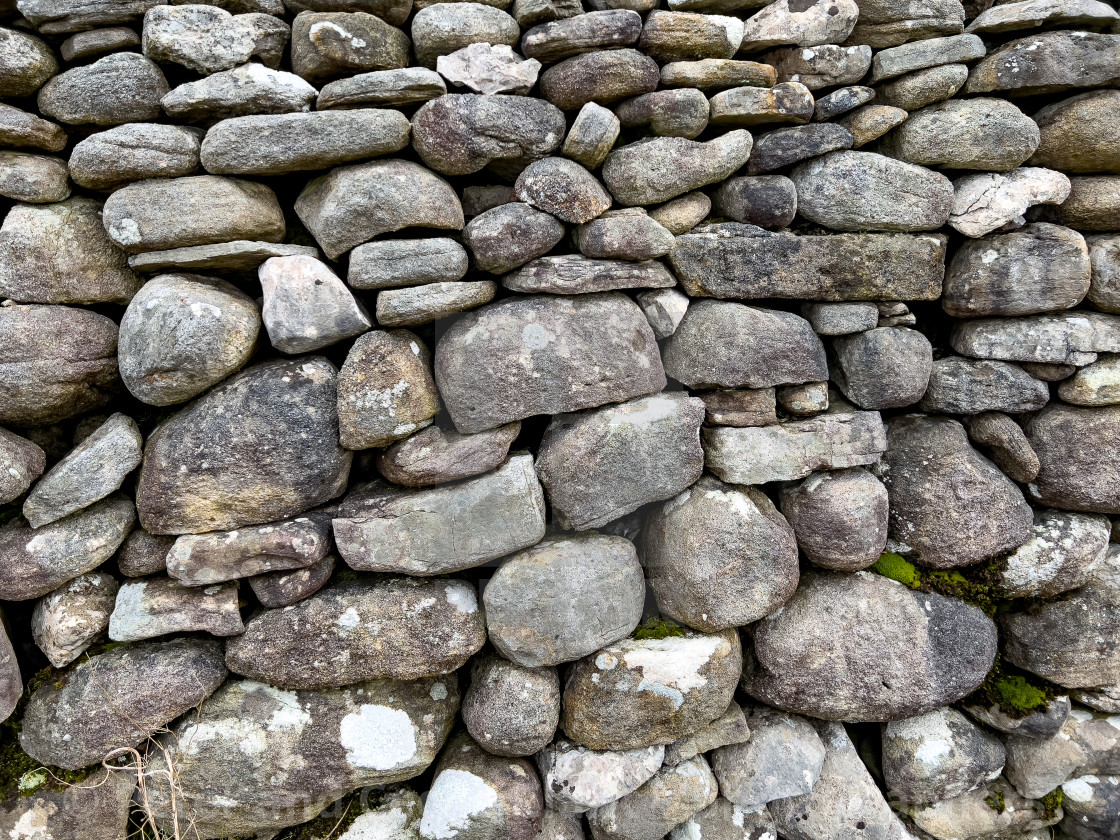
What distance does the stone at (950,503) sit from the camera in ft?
9.96

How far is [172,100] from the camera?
249 centimetres

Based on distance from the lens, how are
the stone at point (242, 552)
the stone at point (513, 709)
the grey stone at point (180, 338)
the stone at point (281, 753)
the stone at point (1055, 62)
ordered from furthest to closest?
the stone at point (1055, 62)
the stone at point (513, 709)
the stone at point (281, 753)
the stone at point (242, 552)
the grey stone at point (180, 338)

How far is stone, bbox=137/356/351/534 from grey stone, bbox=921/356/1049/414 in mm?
3060

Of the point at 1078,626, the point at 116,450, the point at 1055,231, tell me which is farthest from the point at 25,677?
the point at 1055,231

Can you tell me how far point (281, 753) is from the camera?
2.67m

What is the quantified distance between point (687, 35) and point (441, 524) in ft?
8.20

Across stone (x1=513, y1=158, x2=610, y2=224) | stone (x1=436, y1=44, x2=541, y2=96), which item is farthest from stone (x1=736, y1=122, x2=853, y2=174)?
stone (x1=436, y1=44, x2=541, y2=96)

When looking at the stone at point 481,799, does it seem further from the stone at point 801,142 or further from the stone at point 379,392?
the stone at point 801,142

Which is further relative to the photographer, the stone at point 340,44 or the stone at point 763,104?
the stone at point 763,104

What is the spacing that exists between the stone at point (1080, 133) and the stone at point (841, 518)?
189cm

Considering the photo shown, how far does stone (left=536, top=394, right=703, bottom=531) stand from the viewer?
274cm

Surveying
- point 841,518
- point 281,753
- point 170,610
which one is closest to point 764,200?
point 841,518

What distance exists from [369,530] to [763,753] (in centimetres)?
224

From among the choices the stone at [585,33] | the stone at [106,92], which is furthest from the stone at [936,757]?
the stone at [106,92]
